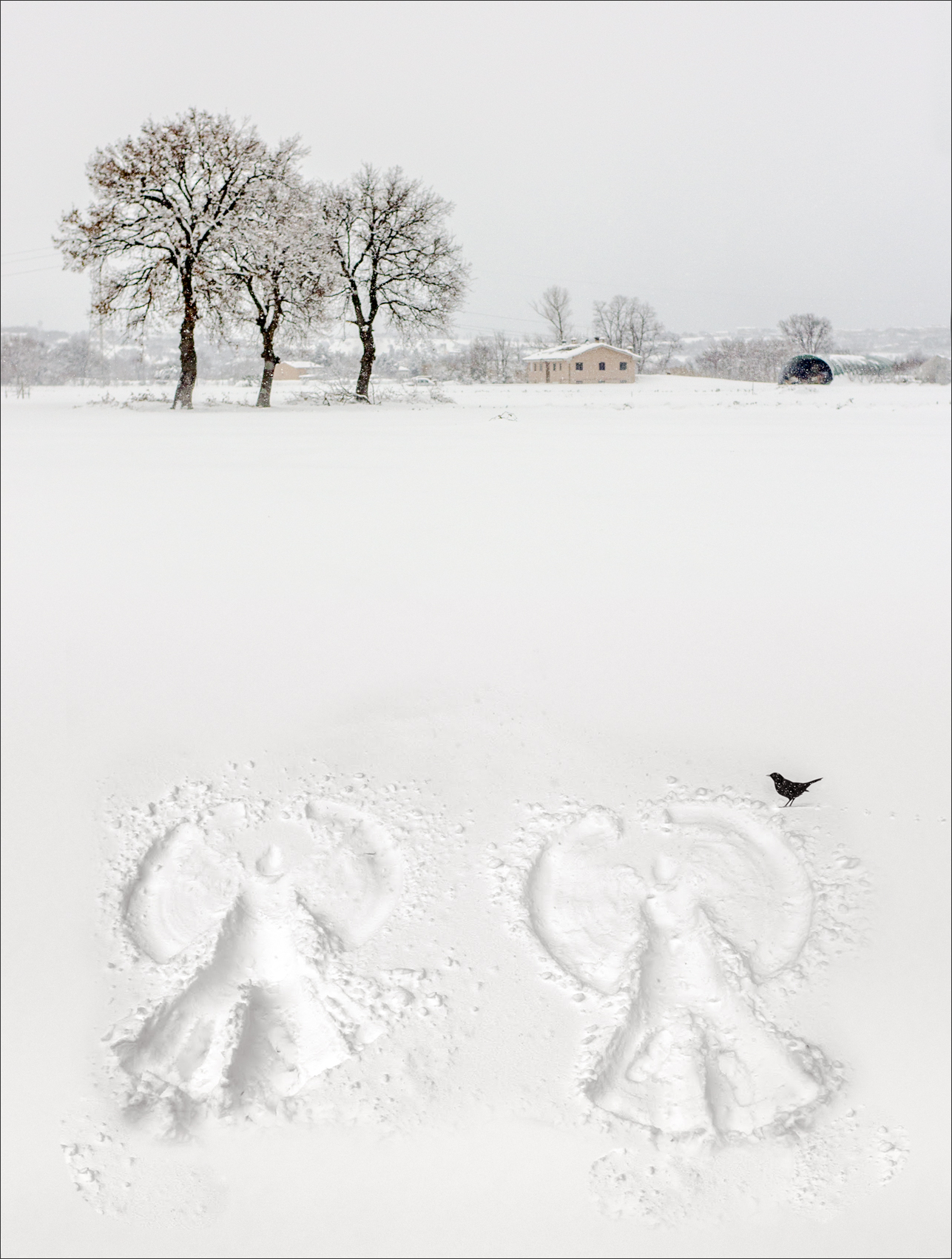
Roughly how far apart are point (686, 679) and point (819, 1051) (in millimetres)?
1411

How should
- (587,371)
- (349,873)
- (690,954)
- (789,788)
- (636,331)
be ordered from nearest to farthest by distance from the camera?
(690,954) → (349,873) → (789,788) → (636,331) → (587,371)

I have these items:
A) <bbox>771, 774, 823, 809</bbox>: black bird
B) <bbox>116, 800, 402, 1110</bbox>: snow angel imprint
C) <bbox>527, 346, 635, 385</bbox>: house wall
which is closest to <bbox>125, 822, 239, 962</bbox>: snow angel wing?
<bbox>116, 800, 402, 1110</bbox>: snow angel imprint

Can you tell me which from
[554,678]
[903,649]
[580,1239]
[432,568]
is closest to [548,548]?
[432,568]

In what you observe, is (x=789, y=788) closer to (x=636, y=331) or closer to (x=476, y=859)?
(x=476, y=859)

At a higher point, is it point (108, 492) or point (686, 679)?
point (108, 492)

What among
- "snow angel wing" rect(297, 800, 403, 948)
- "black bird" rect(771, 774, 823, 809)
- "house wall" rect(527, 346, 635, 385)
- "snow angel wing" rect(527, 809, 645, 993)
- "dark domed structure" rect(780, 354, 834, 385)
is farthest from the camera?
"dark domed structure" rect(780, 354, 834, 385)

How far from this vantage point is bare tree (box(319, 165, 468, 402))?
605cm

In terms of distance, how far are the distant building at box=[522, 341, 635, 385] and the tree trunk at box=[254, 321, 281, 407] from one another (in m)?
1.91

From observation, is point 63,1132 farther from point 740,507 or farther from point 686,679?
point 740,507

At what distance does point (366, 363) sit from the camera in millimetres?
6512

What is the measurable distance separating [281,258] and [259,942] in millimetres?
5224

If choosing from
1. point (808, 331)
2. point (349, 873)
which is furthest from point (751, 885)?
point (808, 331)

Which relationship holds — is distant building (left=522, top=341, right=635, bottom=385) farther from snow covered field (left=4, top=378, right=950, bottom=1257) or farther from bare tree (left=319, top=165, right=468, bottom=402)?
snow covered field (left=4, top=378, right=950, bottom=1257)

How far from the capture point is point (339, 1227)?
1738mm
